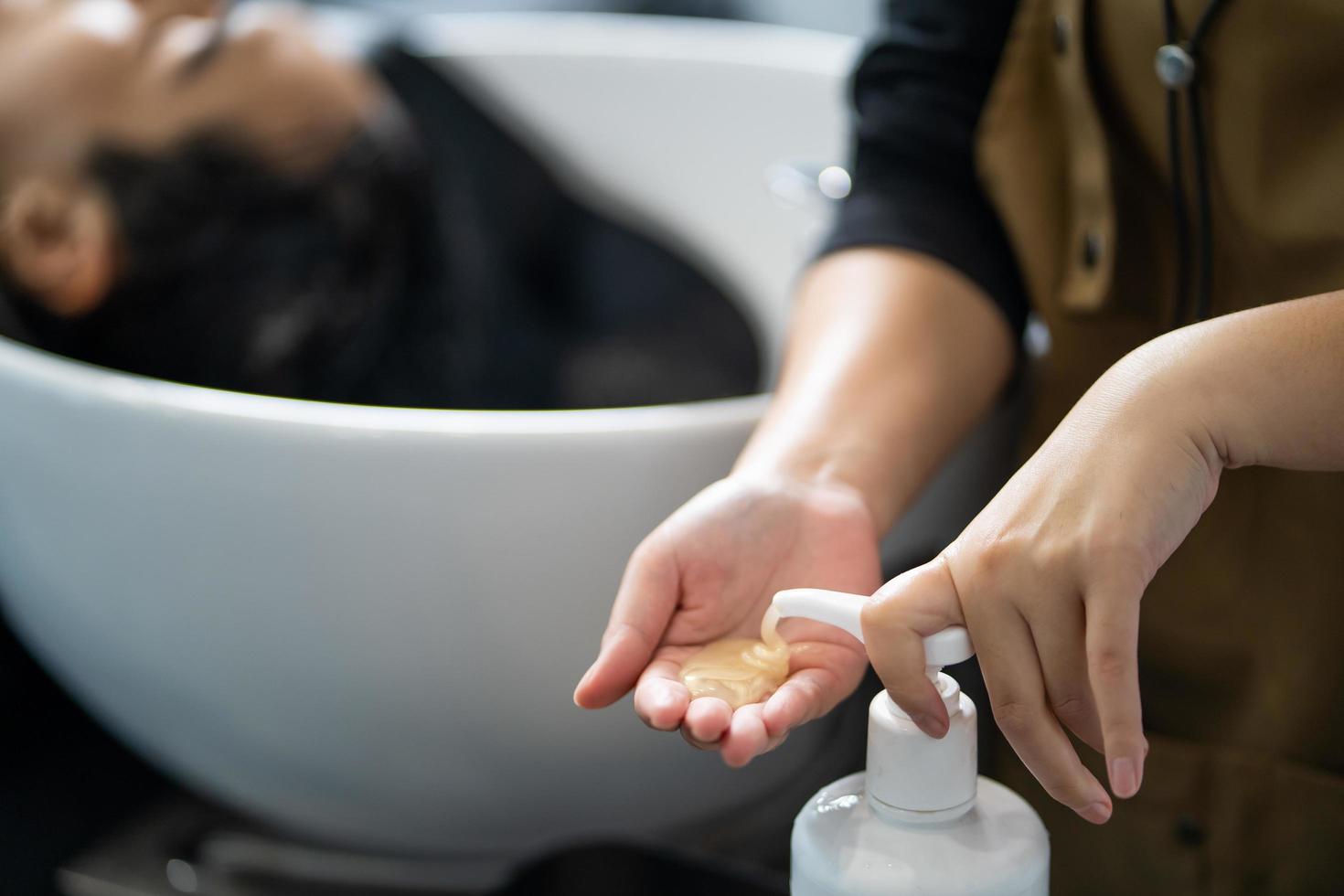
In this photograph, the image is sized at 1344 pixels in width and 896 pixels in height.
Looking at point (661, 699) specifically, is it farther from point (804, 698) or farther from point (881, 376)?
point (881, 376)

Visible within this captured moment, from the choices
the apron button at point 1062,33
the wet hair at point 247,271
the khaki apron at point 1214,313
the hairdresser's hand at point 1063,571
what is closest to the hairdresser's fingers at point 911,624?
the hairdresser's hand at point 1063,571

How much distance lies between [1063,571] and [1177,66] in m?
0.27

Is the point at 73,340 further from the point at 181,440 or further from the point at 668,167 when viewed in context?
the point at 668,167

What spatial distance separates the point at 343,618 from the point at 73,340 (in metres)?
0.40

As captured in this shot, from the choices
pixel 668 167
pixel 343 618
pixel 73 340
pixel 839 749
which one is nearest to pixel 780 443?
pixel 839 749

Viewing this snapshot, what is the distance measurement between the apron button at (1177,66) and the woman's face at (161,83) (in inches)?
30.5

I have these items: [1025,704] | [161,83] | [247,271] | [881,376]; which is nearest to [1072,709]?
[1025,704]

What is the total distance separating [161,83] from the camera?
1047 mm

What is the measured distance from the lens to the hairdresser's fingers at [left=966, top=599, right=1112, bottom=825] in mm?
381

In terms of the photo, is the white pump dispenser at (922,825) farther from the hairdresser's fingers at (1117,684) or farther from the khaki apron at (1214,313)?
the khaki apron at (1214,313)

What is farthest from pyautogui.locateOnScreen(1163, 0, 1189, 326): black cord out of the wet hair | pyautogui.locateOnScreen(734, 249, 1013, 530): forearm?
the wet hair

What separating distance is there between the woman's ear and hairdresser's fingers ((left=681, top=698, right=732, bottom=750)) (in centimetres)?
73

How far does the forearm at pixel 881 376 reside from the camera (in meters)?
0.58

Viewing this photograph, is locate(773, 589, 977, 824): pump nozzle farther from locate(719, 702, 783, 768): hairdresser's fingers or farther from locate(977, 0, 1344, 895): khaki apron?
locate(977, 0, 1344, 895): khaki apron
